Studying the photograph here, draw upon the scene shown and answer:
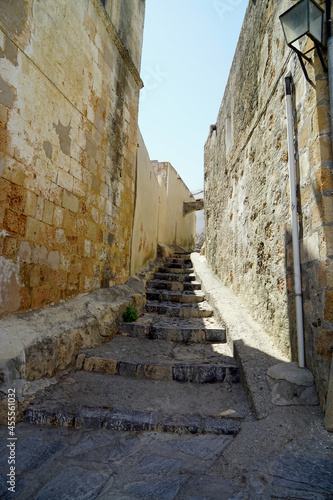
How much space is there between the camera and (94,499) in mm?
1308

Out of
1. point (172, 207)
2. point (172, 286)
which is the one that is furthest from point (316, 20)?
point (172, 207)

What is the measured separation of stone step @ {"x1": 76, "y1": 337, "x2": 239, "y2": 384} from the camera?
105 inches

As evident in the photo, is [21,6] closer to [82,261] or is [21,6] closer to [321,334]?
[82,261]

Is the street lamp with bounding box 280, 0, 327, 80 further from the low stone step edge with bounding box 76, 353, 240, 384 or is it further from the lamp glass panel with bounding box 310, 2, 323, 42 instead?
the low stone step edge with bounding box 76, 353, 240, 384

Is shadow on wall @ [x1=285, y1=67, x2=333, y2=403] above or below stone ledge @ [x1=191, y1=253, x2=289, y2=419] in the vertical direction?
above

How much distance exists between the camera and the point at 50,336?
8.18 feet

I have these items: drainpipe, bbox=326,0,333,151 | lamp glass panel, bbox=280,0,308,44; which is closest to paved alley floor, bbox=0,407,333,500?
drainpipe, bbox=326,0,333,151

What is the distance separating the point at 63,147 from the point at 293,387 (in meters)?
2.98

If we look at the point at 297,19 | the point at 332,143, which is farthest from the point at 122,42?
the point at 332,143

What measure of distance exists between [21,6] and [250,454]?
362cm

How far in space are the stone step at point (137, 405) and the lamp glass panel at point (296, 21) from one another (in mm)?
2625

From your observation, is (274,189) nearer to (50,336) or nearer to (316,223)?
(316,223)

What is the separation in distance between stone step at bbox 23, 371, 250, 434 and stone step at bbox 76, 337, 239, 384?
0.25 ft

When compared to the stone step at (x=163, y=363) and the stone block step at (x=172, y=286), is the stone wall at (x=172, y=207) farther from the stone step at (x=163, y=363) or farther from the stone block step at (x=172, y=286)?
the stone step at (x=163, y=363)
